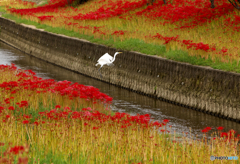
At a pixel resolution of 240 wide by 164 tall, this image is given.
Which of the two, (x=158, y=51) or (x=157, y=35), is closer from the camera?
(x=158, y=51)

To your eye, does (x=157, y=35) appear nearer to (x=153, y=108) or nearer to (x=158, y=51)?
(x=158, y=51)

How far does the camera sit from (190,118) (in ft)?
45.0

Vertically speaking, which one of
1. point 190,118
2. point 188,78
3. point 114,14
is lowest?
point 190,118

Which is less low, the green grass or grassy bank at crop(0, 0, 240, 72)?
grassy bank at crop(0, 0, 240, 72)

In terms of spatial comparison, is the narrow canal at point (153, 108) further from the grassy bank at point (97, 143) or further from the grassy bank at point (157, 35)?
the grassy bank at point (97, 143)

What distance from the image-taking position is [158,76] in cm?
1688

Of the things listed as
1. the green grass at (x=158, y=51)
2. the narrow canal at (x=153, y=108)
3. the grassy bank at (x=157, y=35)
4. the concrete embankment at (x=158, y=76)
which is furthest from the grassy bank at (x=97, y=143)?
the grassy bank at (x=157, y=35)

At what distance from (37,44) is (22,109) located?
20.7m

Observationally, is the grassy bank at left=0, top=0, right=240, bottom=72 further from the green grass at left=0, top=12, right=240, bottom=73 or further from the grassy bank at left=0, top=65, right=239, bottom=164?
the grassy bank at left=0, top=65, right=239, bottom=164

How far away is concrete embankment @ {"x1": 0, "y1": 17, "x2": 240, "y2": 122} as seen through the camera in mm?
13523

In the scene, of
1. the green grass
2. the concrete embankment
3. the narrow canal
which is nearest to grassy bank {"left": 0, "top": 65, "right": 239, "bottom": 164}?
the narrow canal


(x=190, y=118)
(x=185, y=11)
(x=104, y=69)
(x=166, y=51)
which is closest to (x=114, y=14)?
(x=185, y=11)

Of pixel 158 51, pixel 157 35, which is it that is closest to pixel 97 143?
pixel 158 51

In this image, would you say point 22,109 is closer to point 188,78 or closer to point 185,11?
point 188,78
